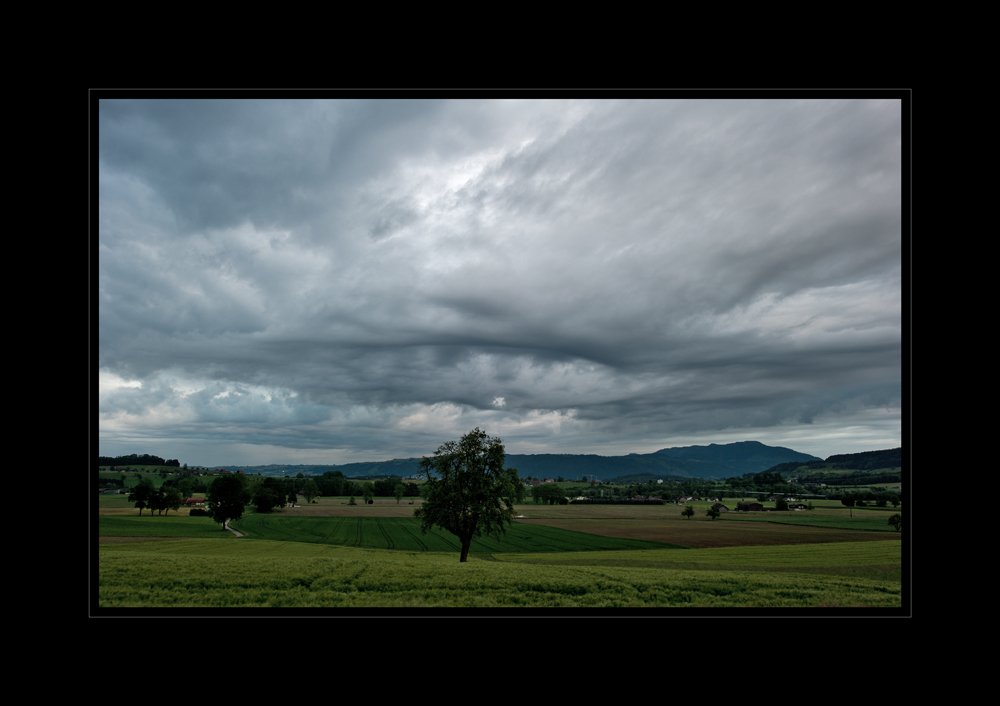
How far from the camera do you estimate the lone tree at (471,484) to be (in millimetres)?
18766

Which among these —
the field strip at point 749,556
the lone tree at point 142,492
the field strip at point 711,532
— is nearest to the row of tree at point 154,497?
the lone tree at point 142,492

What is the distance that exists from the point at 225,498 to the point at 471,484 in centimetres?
2916

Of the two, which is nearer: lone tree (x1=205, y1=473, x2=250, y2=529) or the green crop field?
the green crop field

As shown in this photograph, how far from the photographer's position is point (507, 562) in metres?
18.3

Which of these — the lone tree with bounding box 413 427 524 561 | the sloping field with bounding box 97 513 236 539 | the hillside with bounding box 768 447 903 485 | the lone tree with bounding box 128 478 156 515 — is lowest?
the hillside with bounding box 768 447 903 485

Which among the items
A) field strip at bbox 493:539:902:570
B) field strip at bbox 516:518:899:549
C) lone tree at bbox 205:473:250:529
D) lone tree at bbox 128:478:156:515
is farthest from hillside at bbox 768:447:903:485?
lone tree at bbox 128:478:156:515

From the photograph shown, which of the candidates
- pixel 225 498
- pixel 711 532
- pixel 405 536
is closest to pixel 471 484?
pixel 405 536

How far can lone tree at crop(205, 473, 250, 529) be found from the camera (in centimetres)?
3705

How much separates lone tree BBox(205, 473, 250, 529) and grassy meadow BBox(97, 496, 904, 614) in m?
1.26

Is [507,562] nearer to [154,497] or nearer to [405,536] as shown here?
[405,536]

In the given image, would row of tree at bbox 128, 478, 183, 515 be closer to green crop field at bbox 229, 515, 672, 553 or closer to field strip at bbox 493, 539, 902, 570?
green crop field at bbox 229, 515, 672, 553

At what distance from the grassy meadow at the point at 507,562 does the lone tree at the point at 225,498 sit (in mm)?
1263
